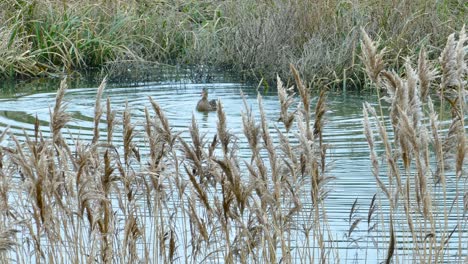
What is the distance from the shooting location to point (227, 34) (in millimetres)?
11602

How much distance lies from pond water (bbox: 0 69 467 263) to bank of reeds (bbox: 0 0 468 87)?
0.40 metres

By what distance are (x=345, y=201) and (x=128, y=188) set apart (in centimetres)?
245

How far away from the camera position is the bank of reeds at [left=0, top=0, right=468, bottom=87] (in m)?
10.2

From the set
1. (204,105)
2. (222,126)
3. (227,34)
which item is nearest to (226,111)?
(204,105)

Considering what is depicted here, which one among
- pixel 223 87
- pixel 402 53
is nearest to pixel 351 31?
pixel 402 53

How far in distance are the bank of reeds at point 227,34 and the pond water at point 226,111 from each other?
0.40m

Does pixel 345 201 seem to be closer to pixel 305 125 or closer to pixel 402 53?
pixel 305 125

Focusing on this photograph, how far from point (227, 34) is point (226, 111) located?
9.55 ft

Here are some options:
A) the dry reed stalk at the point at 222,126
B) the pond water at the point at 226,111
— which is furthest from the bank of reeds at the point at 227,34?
the dry reed stalk at the point at 222,126

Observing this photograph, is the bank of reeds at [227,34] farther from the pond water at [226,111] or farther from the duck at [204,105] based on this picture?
the duck at [204,105]

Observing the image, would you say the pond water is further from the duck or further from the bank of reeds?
the bank of reeds

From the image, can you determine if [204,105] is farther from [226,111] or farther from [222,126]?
[222,126]

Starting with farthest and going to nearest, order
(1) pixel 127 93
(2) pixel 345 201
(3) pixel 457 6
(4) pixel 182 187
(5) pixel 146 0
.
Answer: (5) pixel 146 0, (3) pixel 457 6, (1) pixel 127 93, (2) pixel 345 201, (4) pixel 182 187

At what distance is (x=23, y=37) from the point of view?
11305 millimetres
